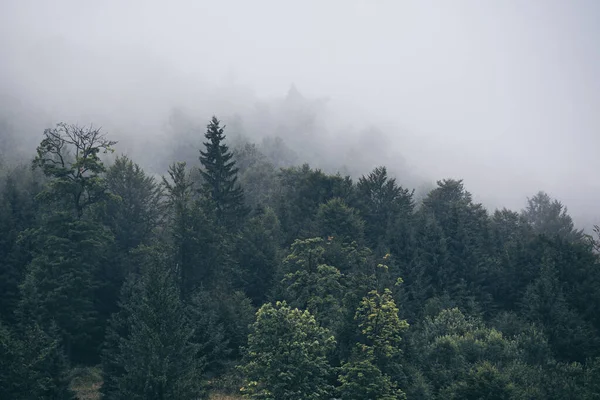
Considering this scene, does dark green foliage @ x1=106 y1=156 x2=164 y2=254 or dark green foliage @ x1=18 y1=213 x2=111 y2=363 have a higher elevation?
dark green foliage @ x1=106 y1=156 x2=164 y2=254

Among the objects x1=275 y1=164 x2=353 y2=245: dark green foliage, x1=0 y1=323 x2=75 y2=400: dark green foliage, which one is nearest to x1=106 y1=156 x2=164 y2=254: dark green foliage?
x1=275 y1=164 x2=353 y2=245: dark green foliage

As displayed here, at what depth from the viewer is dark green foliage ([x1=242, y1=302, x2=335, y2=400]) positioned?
27.3 m

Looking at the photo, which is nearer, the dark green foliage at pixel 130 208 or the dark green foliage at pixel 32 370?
the dark green foliage at pixel 32 370

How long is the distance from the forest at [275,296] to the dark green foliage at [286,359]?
0.41 feet

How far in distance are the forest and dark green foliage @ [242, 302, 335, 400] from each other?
0.41ft

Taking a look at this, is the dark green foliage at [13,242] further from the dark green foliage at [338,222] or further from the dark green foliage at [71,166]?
the dark green foliage at [338,222]

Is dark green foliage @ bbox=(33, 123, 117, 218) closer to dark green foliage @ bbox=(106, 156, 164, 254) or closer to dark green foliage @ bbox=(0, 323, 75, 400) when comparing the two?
dark green foliage @ bbox=(106, 156, 164, 254)

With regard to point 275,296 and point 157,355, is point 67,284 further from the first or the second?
point 275,296

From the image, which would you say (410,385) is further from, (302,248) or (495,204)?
(495,204)

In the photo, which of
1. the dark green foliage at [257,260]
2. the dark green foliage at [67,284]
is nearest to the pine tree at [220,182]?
the dark green foliage at [257,260]

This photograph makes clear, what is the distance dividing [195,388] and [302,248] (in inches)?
683

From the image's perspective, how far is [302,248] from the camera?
42.6 meters

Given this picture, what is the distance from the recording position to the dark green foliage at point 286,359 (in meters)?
27.3

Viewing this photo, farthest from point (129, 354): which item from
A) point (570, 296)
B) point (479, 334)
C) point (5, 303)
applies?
point (570, 296)
